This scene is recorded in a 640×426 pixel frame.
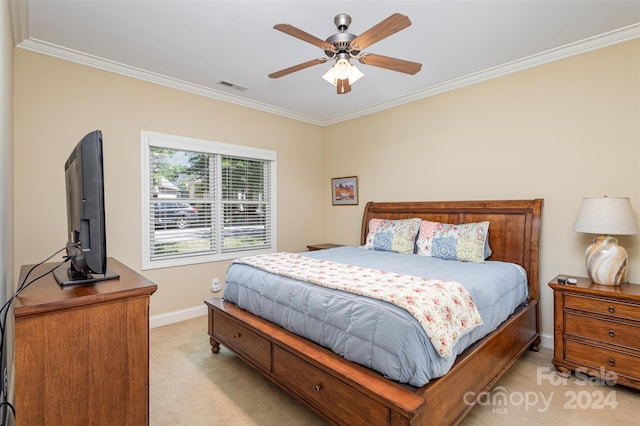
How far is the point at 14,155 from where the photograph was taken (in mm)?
2605

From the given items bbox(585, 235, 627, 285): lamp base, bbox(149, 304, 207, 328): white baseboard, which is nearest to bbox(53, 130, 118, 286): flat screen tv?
bbox(149, 304, 207, 328): white baseboard

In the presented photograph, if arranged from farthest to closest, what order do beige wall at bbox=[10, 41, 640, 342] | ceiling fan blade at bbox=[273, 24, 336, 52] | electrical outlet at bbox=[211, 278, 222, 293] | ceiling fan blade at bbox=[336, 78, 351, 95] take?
electrical outlet at bbox=[211, 278, 222, 293] → beige wall at bbox=[10, 41, 640, 342] → ceiling fan blade at bbox=[336, 78, 351, 95] → ceiling fan blade at bbox=[273, 24, 336, 52]

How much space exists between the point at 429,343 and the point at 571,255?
2.15 m

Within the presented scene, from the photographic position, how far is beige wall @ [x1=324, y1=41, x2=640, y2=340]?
2600mm

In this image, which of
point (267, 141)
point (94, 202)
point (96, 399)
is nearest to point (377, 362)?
point (96, 399)

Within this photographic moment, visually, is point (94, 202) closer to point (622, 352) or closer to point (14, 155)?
point (14, 155)

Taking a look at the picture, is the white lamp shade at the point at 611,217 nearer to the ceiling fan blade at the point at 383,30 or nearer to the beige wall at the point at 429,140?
the beige wall at the point at 429,140

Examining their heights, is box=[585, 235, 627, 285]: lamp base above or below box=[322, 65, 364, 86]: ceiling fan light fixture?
below

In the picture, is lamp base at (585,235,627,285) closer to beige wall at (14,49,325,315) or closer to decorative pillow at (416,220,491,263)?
decorative pillow at (416,220,491,263)

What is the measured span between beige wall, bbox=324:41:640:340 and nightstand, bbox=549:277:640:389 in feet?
1.79

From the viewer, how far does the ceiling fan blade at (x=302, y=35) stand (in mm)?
1840

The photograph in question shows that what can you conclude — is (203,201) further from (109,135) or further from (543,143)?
(543,143)

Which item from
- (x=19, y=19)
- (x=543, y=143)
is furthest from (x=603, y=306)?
(x=19, y=19)

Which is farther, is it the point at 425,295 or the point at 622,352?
the point at 622,352
